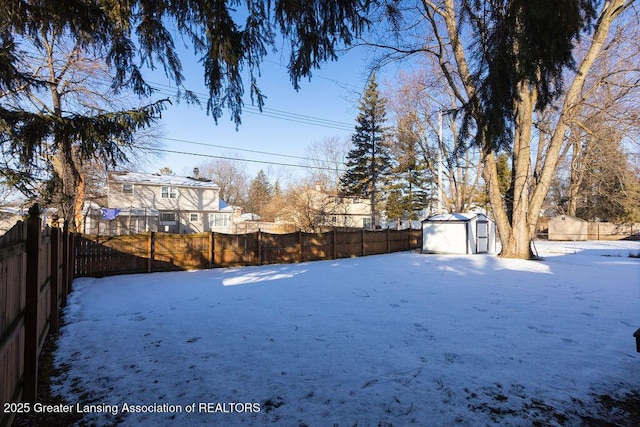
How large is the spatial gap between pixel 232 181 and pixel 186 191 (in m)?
17.0

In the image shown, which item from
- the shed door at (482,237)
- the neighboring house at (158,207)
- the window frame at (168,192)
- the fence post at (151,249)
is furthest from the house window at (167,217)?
the shed door at (482,237)

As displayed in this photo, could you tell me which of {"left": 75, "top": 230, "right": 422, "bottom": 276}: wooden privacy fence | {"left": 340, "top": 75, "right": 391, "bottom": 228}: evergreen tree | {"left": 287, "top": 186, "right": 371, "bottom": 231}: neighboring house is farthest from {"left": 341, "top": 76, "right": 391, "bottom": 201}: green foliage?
{"left": 75, "top": 230, "right": 422, "bottom": 276}: wooden privacy fence

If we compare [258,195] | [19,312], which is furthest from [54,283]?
[258,195]

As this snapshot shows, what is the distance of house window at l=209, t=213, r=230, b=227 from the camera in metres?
27.9

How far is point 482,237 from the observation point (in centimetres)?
1770

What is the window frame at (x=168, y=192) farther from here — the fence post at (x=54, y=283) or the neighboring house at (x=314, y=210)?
the fence post at (x=54, y=283)

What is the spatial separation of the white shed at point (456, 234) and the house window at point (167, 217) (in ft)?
62.4

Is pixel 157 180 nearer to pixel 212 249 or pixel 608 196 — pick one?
pixel 212 249

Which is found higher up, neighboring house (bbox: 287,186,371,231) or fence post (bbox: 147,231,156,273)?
neighboring house (bbox: 287,186,371,231)

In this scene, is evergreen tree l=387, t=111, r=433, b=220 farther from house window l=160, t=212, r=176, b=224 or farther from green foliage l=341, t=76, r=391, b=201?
house window l=160, t=212, r=176, b=224

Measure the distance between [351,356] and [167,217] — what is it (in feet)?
84.2

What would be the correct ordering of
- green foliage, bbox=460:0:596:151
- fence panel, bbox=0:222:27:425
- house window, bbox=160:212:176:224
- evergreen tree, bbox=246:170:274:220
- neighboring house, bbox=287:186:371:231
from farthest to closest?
1. evergreen tree, bbox=246:170:274:220
2. house window, bbox=160:212:176:224
3. neighboring house, bbox=287:186:371:231
4. green foliage, bbox=460:0:596:151
5. fence panel, bbox=0:222:27:425

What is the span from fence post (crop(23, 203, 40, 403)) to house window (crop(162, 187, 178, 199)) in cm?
2537

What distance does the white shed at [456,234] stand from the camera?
1681 cm
